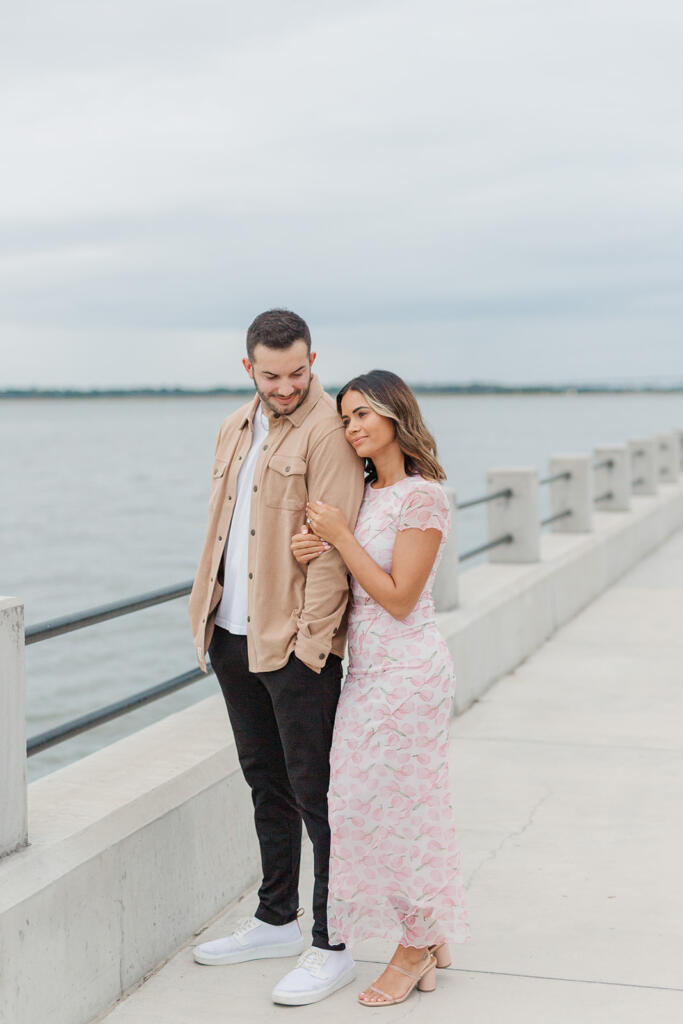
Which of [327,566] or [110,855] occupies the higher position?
[327,566]

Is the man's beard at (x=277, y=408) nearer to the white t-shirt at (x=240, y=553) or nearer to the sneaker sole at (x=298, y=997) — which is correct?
the white t-shirt at (x=240, y=553)

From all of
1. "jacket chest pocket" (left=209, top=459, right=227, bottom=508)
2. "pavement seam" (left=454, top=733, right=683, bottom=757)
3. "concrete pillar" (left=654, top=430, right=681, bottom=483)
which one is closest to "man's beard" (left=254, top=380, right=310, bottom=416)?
"jacket chest pocket" (left=209, top=459, right=227, bottom=508)

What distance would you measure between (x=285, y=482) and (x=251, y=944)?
1616 mm

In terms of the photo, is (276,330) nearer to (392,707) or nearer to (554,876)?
(392,707)

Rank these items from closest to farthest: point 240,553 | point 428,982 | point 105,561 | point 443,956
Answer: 1. point 240,553
2. point 428,982
3. point 443,956
4. point 105,561

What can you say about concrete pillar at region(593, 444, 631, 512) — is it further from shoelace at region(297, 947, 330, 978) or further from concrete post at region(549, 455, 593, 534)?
shoelace at region(297, 947, 330, 978)

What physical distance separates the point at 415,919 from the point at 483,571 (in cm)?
630

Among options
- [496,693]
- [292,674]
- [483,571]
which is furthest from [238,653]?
[483,571]

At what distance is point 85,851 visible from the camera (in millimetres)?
3814

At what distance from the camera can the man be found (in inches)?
149

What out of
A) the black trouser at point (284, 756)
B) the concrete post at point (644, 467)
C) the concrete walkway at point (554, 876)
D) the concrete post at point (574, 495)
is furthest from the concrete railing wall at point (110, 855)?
the concrete post at point (644, 467)

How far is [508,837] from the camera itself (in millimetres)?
5527

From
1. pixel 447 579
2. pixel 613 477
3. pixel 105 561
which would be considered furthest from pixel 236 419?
pixel 105 561

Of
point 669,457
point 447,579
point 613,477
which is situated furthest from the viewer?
point 669,457
